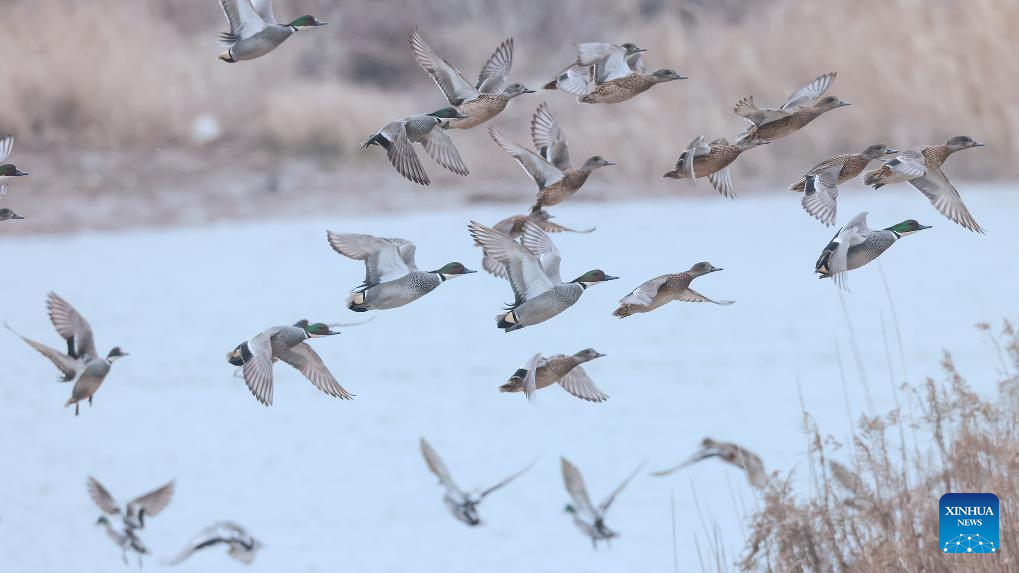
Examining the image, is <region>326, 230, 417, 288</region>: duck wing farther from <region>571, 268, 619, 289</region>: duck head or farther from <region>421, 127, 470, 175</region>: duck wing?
<region>571, 268, 619, 289</region>: duck head

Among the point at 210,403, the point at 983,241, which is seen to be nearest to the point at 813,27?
the point at 983,241

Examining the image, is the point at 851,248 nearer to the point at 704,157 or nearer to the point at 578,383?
the point at 704,157

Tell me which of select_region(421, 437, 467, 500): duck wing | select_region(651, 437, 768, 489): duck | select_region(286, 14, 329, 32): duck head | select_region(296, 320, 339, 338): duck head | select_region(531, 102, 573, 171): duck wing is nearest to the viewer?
select_region(296, 320, 339, 338): duck head

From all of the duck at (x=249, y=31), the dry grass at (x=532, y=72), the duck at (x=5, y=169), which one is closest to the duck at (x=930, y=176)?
the duck at (x=249, y=31)

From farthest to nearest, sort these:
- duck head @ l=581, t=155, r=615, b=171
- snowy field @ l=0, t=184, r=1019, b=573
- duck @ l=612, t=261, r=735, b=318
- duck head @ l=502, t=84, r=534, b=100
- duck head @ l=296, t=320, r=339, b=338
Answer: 1. snowy field @ l=0, t=184, r=1019, b=573
2. duck head @ l=581, t=155, r=615, b=171
3. duck head @ l=502, t=84, r=534, b=100
4. duck head @ l=296, t=320, r=339, b=338
5. duck @ l=612, t=261, r=735, b=318

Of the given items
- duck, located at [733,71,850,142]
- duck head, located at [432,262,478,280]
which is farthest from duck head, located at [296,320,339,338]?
duck, located at [733,71,850,142]

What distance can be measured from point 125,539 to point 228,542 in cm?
39

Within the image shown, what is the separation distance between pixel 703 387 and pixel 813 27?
6.79 metres

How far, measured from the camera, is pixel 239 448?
7852mm

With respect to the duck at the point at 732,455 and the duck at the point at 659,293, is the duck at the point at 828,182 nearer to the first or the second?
the duck at the point at 659,293

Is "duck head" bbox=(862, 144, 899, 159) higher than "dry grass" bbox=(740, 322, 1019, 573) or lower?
higher

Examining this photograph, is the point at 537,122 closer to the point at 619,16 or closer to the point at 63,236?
the point at 63,236

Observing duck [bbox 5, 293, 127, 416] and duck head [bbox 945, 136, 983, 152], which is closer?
duck head [bbox 945, 136, 983, 152]

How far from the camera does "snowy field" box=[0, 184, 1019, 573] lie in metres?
6.54
